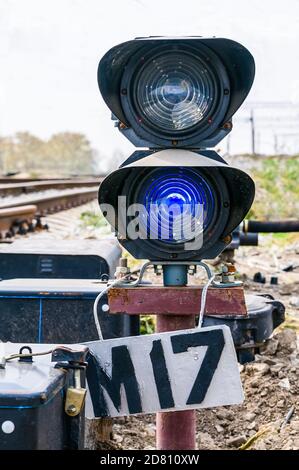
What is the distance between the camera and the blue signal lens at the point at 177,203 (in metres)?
2.41


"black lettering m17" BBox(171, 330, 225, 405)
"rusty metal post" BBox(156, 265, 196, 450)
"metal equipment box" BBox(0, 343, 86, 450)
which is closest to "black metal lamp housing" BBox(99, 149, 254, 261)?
"rusty metal post" BBox(156, 265, 196, 450)

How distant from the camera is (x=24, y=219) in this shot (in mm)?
13203

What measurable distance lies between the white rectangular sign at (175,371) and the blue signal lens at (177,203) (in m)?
0.39

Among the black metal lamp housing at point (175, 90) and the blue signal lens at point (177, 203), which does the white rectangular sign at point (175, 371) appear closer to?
the blue signal lens at point (177, 203)

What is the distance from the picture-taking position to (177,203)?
2412 millimetres

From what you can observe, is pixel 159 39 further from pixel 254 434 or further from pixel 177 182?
pixel 254 434

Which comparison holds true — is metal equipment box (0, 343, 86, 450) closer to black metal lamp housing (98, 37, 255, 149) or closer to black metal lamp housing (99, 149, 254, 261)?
black metal lamp housing (99, 149, 254, 261)

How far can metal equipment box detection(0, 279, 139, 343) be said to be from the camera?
3.43 m

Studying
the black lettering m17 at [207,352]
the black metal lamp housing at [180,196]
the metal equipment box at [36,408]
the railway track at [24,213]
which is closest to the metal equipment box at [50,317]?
the black metal lamp housing at [180,196]

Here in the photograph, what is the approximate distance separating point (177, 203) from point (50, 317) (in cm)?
127

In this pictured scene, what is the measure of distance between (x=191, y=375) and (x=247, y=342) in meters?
1.52

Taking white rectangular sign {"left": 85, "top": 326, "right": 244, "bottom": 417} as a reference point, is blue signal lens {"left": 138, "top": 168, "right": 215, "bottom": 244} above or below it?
above

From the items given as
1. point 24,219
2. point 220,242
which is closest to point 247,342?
point 220,242

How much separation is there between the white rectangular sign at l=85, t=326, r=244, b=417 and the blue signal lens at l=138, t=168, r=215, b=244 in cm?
39
